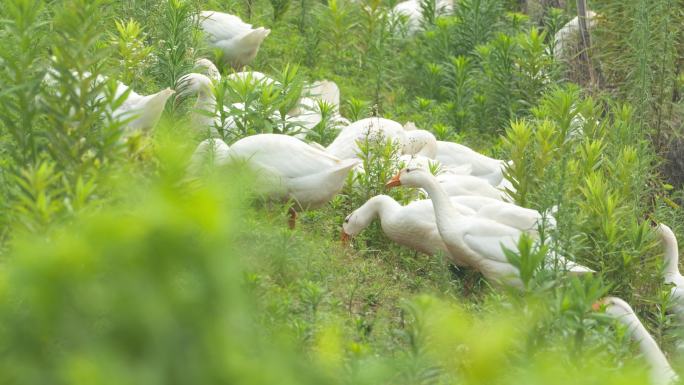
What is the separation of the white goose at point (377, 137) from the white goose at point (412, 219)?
2.15ft

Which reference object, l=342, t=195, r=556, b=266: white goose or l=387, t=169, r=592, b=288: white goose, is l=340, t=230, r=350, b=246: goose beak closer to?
l=342, t=195, r=556, b=266: white goose

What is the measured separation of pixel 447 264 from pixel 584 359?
3.53 meters

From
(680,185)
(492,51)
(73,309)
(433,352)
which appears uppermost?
(73,309)

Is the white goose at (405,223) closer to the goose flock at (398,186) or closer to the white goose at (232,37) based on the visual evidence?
the goose flock at (398,186)

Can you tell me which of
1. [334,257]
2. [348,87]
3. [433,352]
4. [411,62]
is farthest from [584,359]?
[411,62]

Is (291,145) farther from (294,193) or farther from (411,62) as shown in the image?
(411,62)

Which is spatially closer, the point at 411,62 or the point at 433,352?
the point at 433,352

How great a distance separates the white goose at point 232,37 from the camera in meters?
9.72

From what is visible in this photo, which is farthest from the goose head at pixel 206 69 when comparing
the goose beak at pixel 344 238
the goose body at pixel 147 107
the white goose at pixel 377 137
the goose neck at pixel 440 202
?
the goose neck at pixel 440 202

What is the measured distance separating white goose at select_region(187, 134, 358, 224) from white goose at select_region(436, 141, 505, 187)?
180 cm

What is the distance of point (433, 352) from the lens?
11.6 feet

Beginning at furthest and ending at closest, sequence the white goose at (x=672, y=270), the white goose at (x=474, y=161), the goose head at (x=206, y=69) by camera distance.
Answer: the goose head at (x=206, y=69), the white goose at (x=474, y=161), the white goose at (x=672, y=270)

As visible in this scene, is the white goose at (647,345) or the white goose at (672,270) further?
the white goose at (672,270)

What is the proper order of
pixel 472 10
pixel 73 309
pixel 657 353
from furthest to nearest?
1. pixel 472 10
2. pixel 657 353
3. pixel 73 309
